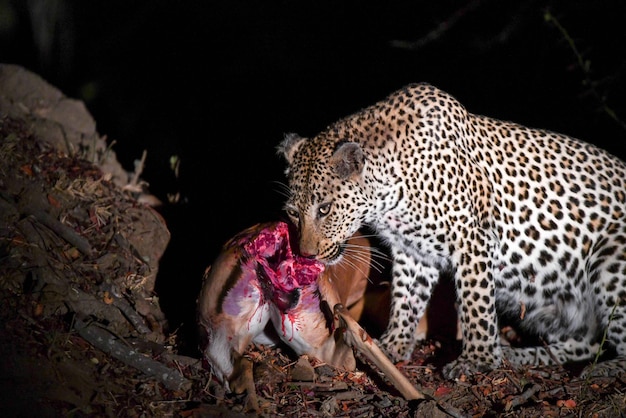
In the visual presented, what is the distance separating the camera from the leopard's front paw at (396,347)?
6.04 meters

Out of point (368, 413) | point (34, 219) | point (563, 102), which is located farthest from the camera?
point (563, 102)

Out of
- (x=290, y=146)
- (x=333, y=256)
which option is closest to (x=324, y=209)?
(x=333, y=256)

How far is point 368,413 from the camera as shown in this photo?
4863 millimetres

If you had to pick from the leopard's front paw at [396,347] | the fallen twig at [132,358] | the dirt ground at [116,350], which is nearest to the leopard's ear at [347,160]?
the dirt ground at [116,350]

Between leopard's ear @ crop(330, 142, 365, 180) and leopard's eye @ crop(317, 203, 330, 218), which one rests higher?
leopard's ear @ crop(330, 142, 365, 180)

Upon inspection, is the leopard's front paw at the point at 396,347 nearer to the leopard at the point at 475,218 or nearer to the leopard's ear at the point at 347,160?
the leopard at the point at 475,218

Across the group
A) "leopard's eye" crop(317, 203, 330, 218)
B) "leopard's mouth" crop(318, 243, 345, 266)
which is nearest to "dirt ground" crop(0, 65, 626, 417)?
"leopard's mouth" crop(318, 243, 345, 266)

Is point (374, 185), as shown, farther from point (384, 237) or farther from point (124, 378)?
point (124, 378)

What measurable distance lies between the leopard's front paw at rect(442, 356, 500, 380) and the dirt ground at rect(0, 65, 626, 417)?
60mm

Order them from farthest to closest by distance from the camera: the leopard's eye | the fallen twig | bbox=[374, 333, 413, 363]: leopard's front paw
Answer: bbox=[374, 333, 413, 363]: leopard's front paw
the leopard's eye
the fallen twig

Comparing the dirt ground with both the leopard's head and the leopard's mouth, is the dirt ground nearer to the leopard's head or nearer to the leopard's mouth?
the leopard's mouth

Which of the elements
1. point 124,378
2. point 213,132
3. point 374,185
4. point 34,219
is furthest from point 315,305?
point 213,132

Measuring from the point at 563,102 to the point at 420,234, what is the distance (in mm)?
4459

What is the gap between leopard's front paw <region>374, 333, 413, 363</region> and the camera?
19.8 ft
